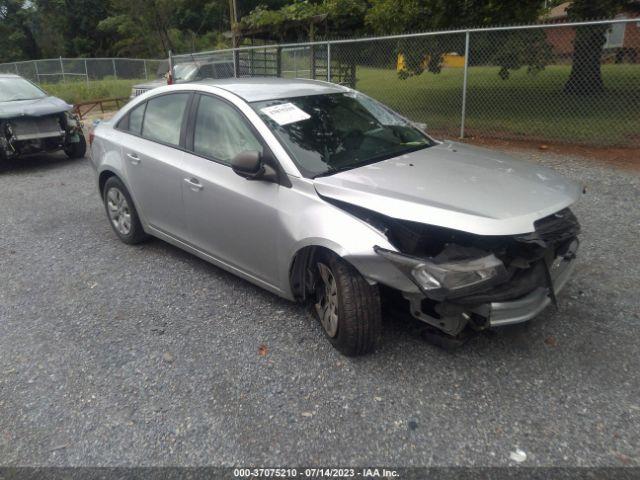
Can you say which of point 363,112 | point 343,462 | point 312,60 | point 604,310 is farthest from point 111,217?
point 312,60

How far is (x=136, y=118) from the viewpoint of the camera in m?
5.04

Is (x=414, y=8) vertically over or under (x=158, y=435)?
over

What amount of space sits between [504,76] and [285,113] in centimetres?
749

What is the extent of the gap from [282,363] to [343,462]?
905mm

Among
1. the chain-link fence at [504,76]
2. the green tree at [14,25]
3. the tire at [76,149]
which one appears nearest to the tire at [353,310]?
the chain-link fence at [504,76]

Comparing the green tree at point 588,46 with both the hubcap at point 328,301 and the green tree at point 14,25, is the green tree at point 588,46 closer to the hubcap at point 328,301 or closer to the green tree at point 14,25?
the hubcap at point 328,301

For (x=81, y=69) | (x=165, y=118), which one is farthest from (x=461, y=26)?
(x=81, y=69)

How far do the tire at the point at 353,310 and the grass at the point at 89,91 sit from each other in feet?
67.6

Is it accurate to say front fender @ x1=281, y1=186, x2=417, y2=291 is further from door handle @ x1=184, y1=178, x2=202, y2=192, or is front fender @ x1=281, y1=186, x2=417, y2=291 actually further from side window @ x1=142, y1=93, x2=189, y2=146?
side window @ x1=142, y1=93, x2=189, y2=146

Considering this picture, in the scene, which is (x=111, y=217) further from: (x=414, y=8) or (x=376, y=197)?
(x=414, y=8)

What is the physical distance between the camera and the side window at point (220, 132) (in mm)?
3852

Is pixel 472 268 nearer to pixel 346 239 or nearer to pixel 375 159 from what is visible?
pixel 346 239

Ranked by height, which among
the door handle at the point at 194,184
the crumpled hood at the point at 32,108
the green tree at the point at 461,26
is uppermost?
the green tree at the point at 461,26

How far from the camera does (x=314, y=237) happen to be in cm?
321
